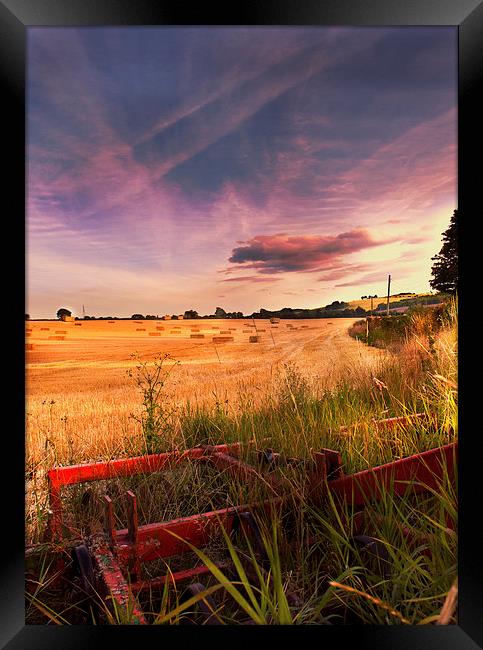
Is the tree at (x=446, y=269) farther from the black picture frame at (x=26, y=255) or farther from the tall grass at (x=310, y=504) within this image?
the black picture frame at (x=26, y=255)

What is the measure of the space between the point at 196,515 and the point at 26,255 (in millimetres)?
1214

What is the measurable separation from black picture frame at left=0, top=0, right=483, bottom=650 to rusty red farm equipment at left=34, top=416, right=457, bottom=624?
0.63 feet

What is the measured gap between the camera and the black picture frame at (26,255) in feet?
5.07

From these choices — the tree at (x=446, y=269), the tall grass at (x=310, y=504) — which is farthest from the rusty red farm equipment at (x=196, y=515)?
the tree at (x=446, y=269)

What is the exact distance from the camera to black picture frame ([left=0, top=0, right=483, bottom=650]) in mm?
1546

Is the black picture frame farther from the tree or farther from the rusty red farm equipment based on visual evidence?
the tree

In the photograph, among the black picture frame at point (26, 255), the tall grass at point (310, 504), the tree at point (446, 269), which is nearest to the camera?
the black picture frame at point (26, 255)

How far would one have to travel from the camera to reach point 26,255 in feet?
5.47

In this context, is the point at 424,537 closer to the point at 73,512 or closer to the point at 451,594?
the point at 451,594

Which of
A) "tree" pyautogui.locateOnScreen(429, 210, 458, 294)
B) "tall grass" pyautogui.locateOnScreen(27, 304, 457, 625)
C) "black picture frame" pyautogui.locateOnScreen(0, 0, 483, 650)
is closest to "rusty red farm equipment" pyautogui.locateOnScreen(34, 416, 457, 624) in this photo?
"tall grass" pyautogui.locateOnScreen(27, 304, 457, 625)

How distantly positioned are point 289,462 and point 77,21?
2.11 metres

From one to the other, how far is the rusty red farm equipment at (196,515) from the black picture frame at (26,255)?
19 cm

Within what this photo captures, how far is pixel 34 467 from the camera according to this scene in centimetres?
250
